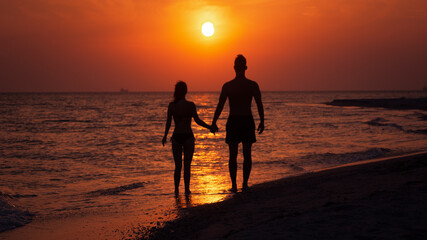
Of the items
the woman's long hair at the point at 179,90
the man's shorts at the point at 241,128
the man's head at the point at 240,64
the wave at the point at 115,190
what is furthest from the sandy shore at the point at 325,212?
the wave at the point at 115,190

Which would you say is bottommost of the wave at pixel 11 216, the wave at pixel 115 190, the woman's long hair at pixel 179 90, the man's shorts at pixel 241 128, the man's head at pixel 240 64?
the wave at pixel 115 190

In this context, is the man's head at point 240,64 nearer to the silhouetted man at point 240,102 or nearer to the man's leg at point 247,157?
the silhouetted man at point 240,102

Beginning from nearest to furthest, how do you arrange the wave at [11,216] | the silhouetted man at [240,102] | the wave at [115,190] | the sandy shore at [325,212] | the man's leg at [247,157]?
the sandy shore at [325,212] → the wave at [11,216] → the silhouetted man at [240,102] → the man's leg at [247,157] → the wave at [115,190]

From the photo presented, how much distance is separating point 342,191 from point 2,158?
13939 mm

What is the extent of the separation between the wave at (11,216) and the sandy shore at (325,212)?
2517 millimetres

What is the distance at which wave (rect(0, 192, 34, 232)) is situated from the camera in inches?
245

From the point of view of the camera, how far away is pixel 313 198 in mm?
5672

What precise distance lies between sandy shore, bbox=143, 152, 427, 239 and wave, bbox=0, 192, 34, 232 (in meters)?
2.52

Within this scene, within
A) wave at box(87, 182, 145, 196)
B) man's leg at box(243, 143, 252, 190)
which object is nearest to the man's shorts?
man's leg at box(243, 143, 252, 190)

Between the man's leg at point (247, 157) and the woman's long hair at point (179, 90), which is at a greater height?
the woman's long hair at point (179, 90)

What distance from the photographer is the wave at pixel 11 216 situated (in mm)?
6211

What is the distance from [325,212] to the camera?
462 centimetres

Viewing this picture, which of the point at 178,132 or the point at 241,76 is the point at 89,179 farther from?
the point at 241,76

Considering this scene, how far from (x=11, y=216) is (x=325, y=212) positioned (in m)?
5.10
